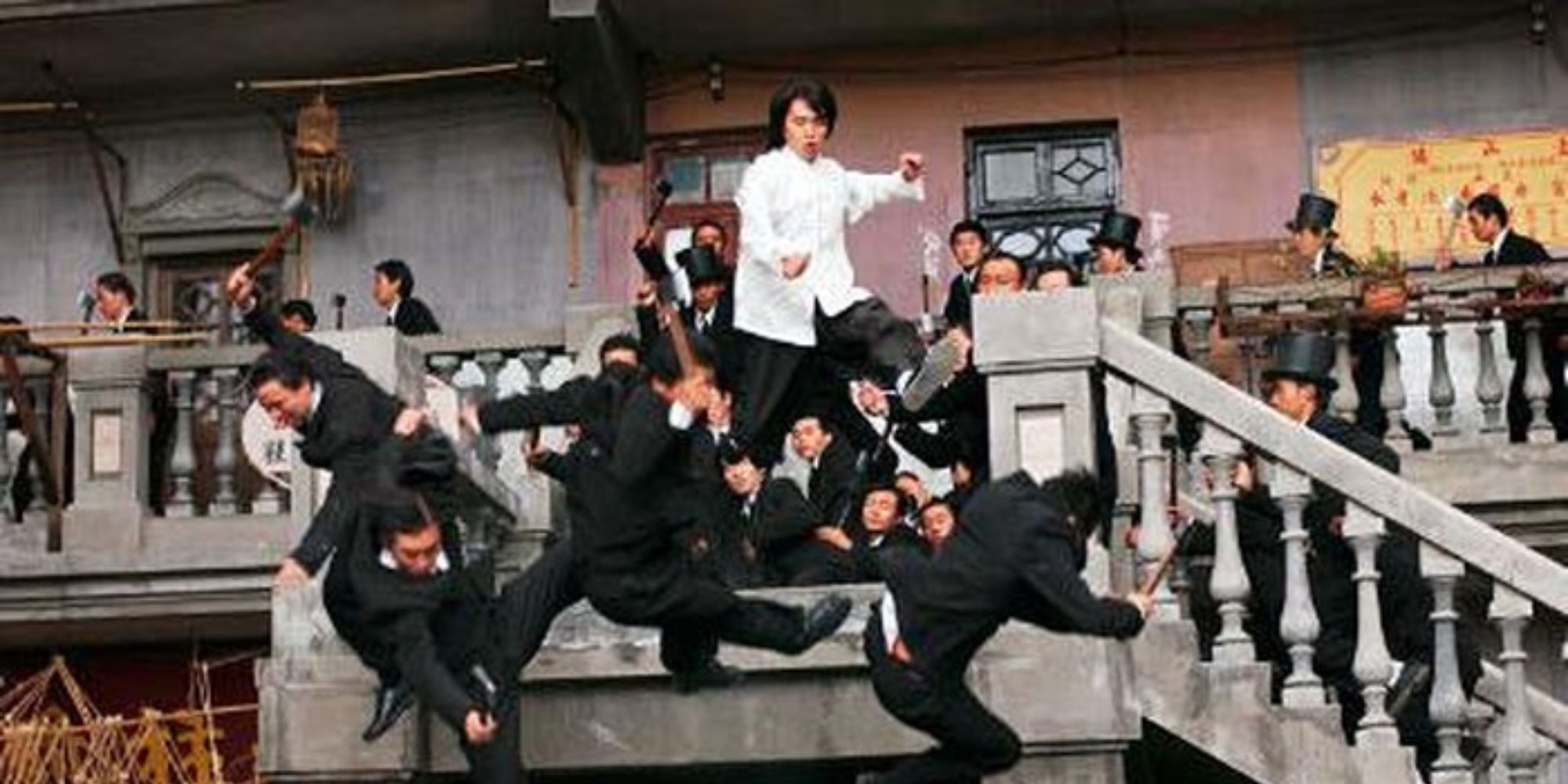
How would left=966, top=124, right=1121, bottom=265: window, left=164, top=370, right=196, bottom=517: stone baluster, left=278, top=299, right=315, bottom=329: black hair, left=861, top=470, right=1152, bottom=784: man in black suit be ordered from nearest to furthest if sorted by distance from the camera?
left=861, top=470, right=1152, bottom=784: man in black suit
left=278, top=299, right=315, bottom=329: black hair
left=164, top=370, right=196, bottom=517: stone baluster
left=966, top=124, right=1121, bottom=265: window

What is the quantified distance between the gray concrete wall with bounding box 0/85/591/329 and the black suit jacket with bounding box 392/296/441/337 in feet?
9.97

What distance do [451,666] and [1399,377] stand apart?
6.44 metres

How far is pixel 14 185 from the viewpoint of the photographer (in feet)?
64.7

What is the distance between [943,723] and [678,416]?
1396 millimetres

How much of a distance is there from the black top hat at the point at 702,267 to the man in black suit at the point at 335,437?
7.94 ft

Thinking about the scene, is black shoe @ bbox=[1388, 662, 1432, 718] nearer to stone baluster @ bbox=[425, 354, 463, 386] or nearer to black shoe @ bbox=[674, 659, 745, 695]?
black shoe @ bbox=[674, 659, 745, 695]

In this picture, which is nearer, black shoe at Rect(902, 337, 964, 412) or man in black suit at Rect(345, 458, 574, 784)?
→ man in black suit at Rect(345, 458, 574, 784)

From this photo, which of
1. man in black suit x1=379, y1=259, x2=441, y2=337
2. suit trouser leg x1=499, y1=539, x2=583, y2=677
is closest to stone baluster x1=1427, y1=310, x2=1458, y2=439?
man in black suit x1=379, y1=259, x2=441, y2=337

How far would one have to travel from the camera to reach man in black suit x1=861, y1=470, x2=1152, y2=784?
9086 millimetres

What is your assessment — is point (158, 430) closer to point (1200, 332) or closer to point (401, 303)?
point (401, 303)

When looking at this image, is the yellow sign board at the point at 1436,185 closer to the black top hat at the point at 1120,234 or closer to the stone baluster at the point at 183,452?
the black top hat at the point at 1120,234

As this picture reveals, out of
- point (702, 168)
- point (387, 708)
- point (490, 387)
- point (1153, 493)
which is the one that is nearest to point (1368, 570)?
point (1153, 493)

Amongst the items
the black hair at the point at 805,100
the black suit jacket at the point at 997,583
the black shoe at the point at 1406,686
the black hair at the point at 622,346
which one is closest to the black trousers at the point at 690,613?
the black suit jacket at the point at 997,583

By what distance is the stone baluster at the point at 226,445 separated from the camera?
51.6 ft
